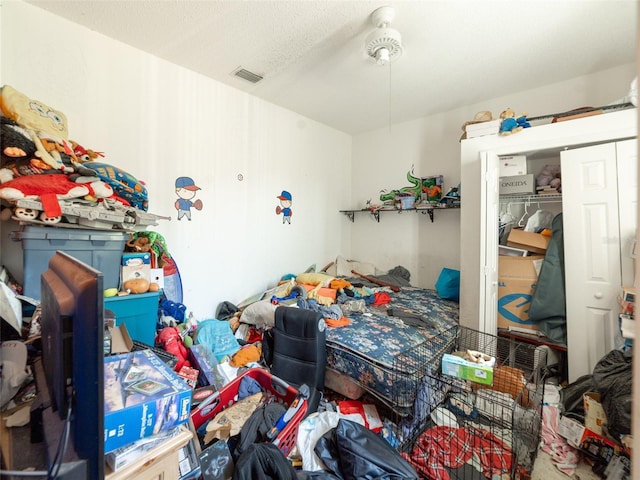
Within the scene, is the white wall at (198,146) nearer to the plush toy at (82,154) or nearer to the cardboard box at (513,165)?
the plush toy at (82,154)

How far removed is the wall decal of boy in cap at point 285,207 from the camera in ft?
10.3

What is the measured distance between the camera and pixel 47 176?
4.25ft

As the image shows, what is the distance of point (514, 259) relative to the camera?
2.21 m

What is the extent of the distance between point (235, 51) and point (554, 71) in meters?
2.65

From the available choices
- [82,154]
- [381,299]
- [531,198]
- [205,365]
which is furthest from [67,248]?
[531,198]

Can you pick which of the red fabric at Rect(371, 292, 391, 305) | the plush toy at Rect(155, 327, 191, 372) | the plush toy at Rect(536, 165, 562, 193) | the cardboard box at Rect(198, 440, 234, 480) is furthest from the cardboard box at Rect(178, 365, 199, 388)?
the plush toy at Rect(536, 165, 562, 193)

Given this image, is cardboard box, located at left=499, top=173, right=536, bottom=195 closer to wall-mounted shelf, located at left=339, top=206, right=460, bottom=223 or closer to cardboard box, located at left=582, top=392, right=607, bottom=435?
wall-mounted shelf, located at left=339, top=206, right=460, bottom=223

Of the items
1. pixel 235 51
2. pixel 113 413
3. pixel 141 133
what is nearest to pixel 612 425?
pixel 113 413

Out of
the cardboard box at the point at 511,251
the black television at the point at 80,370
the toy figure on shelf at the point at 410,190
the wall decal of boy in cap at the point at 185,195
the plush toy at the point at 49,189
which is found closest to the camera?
the black television at the point at 80,370

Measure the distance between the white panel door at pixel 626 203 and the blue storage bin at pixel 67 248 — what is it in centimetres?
308

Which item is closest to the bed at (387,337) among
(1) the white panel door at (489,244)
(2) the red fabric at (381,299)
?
(2) the red fabric at (381,299)

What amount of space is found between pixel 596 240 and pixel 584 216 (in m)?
0.18

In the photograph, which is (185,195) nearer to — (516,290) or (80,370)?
(80,370)

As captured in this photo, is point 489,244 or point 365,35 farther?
point 489,244
